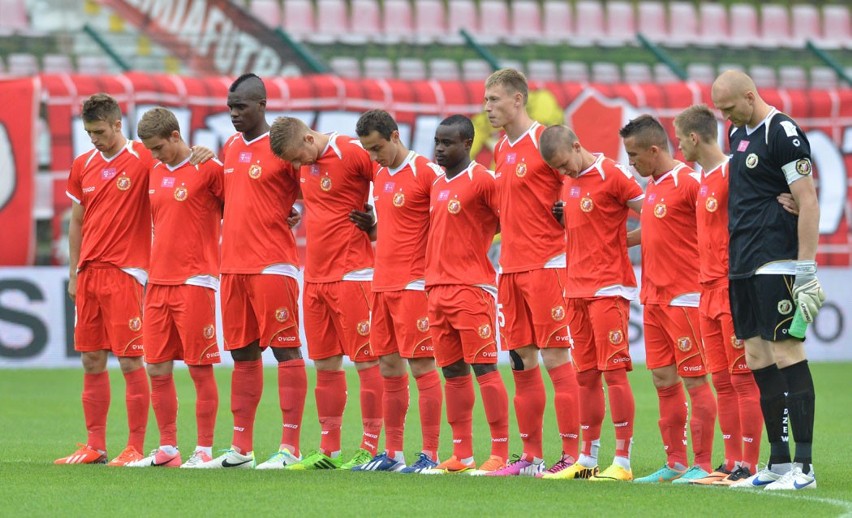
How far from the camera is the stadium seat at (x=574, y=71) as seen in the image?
2228 cm

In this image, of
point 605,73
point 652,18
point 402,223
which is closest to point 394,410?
point 402,223

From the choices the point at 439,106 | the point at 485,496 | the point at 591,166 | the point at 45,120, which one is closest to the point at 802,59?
the point at 439,106

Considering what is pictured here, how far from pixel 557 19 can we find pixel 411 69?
7.07 metres

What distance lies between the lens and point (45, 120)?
18125 millimetres

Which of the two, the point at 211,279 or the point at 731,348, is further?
the point at 211,279

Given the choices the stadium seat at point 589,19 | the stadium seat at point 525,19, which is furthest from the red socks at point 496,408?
the stadium seat at point 589,19

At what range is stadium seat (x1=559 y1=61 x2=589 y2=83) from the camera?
73.1 feet

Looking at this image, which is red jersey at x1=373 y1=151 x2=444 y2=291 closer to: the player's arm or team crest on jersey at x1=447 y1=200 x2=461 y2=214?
team crest on jersey at x1=447 y1=200 x2=461 y2=214

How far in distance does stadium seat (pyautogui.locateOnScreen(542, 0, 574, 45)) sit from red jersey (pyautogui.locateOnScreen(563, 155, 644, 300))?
1890cm

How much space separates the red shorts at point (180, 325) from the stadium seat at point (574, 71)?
13758mm

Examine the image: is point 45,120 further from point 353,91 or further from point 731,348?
point 731,348

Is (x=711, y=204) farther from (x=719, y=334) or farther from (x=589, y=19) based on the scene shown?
(x=589, y=19)

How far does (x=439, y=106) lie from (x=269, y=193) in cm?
1053

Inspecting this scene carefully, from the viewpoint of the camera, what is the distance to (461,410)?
8.82 m
